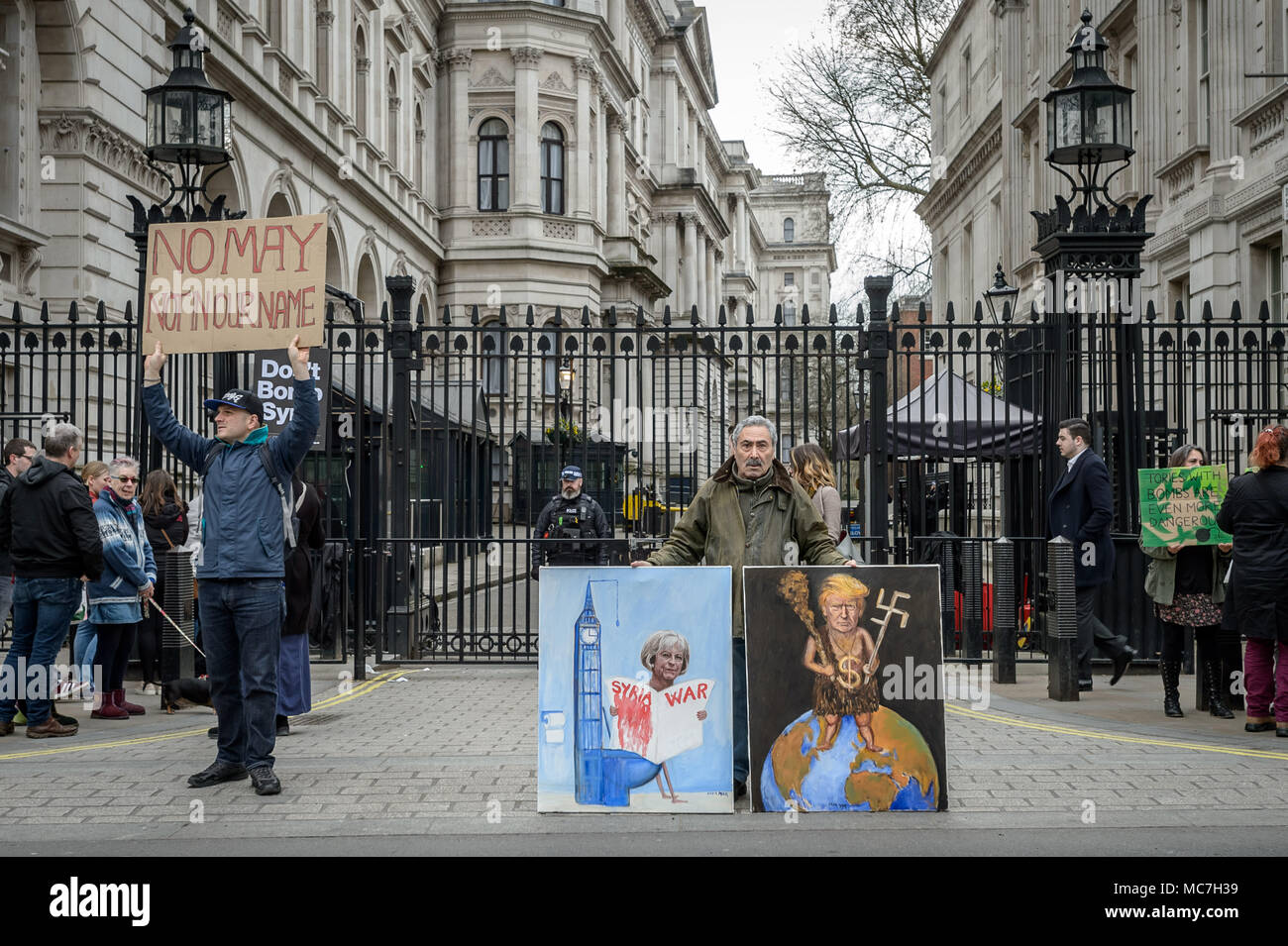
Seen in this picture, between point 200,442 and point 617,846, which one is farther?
point 200,442

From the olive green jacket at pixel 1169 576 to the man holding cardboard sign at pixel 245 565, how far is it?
588 cm

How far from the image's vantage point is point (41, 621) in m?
8.45

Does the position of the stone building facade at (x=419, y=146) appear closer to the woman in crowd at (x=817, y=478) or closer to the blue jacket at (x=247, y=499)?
the woman in crowd at (x=817, y=478)

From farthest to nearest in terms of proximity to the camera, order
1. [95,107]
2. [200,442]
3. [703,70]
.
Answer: [703,70] → [95,107] → [200,442]

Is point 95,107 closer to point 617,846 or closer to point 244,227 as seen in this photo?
point 244,227

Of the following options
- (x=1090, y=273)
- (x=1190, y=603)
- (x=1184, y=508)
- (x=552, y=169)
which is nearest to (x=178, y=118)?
(x=1090, y=273)

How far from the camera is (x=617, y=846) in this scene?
5789 millimetres

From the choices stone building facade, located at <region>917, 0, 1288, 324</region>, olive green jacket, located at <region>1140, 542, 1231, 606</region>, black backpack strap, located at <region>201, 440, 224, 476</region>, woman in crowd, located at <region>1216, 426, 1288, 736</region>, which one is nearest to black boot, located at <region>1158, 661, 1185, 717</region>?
olive green jacket, located at <region>1140, 542, 1231, 606</region>

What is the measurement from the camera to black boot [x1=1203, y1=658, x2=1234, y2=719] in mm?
9062

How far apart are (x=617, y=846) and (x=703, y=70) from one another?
78566mm

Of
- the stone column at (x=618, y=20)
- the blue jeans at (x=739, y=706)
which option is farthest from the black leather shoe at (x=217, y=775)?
the stone column at (x=618, y=20)

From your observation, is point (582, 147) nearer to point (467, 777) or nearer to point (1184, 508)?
point (1184, 508)

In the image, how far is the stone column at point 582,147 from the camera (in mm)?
47281
